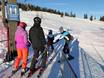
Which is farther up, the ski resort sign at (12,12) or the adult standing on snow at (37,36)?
the ski resort sign at (12,12)

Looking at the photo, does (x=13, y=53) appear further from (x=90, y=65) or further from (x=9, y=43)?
(x=90, y=65)

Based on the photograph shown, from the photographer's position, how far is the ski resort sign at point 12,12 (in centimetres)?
1426

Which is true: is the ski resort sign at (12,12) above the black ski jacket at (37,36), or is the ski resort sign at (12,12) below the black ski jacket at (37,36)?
above

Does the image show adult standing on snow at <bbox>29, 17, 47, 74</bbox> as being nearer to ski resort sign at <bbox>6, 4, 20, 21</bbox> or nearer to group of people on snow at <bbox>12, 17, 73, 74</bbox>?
group of people on snow at <bbox>12, 17, 73, 74</bbox>

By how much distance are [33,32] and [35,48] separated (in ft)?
1.98

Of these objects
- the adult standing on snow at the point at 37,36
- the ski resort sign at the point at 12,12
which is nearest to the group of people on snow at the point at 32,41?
the adult standing on snow at the point at 37,36

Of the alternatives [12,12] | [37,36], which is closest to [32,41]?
[37,36]

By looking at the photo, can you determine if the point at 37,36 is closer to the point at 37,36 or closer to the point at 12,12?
the point at 37,36

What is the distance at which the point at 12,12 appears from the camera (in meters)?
14.3

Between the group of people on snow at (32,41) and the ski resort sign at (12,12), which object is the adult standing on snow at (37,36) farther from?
the ski resort sign at (12,12)

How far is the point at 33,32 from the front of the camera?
10969mm

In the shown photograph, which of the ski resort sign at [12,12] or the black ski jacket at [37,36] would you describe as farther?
the ski resort sign at [12,12]

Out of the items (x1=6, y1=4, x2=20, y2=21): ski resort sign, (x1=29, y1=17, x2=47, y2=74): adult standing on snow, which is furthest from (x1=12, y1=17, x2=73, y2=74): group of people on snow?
(x1=6, y1=4, x2=20, y2=21): ski resort sign

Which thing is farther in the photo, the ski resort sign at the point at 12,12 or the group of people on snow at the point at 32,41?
the ski resort sign at the point at 12,12
